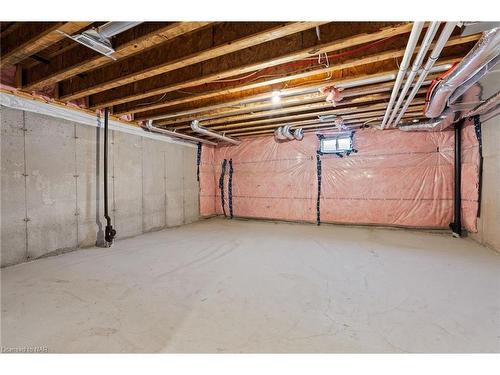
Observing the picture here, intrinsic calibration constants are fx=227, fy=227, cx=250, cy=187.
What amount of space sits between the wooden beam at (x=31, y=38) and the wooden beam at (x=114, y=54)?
0.27m

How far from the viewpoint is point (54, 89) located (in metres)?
2.83

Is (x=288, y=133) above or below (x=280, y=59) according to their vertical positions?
below

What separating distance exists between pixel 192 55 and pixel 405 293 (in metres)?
2.61

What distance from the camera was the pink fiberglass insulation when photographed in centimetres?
392

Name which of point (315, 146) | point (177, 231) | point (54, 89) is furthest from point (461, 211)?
point (54, 89)

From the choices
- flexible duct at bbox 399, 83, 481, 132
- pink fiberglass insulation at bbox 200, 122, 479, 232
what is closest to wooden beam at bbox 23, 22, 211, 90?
flexible duct at bbox 399, 83, 481, 132

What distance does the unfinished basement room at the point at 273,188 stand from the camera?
4.70 ft

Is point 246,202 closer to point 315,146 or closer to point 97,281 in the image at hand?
point 315,146

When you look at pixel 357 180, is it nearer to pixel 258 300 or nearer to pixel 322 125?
pixel 322 125

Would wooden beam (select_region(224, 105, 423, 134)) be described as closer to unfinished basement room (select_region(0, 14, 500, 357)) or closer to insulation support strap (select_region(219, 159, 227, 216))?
unfinished basement room (select_region(0, 14, 500, 357))

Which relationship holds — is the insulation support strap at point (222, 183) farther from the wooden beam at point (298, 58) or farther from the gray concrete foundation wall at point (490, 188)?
the gray concrete foundation wall at point (490, 188)

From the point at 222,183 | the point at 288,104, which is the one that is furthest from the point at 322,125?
the point at 222,183

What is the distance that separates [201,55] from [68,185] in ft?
8.40

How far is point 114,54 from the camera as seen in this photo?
6.17 ft
